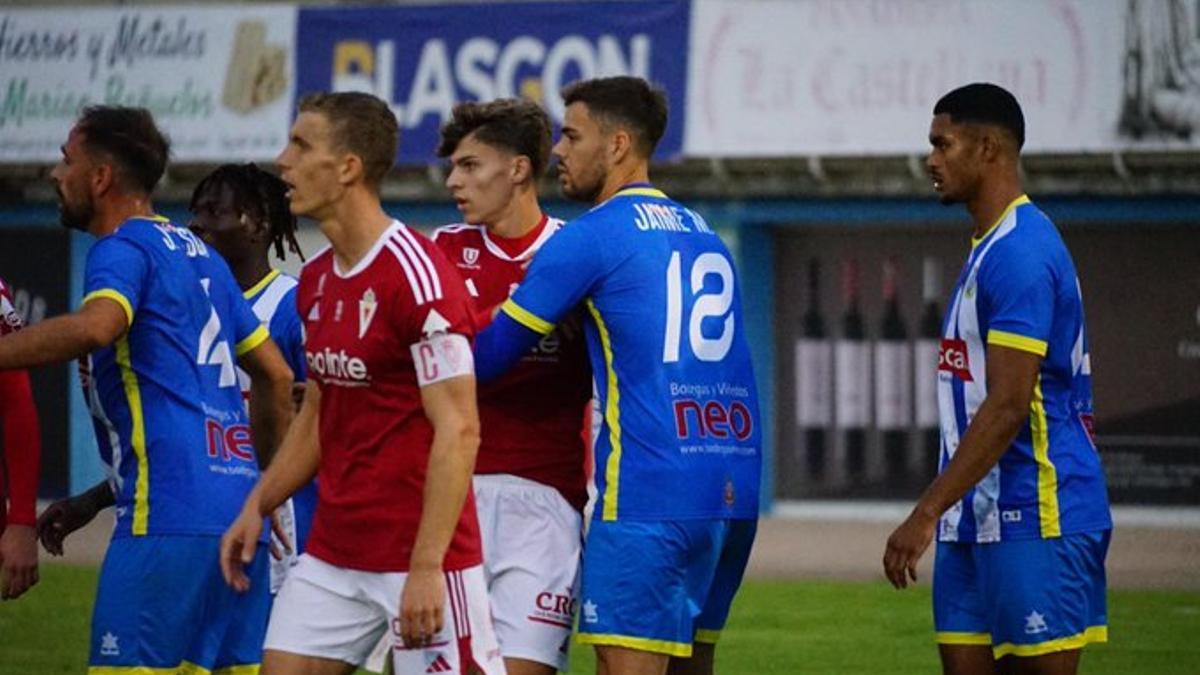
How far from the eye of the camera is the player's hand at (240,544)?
7189mm

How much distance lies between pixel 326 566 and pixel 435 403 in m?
0.64

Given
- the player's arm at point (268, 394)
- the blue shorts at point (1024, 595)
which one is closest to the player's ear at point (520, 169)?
the player's arm at point (268, 394)

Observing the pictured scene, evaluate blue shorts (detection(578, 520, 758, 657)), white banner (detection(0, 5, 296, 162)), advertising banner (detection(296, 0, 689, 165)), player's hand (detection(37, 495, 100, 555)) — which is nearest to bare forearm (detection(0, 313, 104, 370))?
player's hand (detection(37, 495, 100, 555))

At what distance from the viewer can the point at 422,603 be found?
6738 millimetres

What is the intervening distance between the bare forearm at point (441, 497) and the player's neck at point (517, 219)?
7.14ft

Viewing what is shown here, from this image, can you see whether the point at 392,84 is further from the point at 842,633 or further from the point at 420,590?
the point at 420,590

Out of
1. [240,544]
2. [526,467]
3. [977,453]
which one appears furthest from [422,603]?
[977,453]

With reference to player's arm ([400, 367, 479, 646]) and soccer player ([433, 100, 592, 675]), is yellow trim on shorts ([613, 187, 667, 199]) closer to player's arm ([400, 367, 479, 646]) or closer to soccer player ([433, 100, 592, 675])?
soccer player ([433, 100, 592, 675])

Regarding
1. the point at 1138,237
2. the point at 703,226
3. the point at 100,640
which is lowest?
the point at 100,640

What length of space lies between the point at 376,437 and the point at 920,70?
62.1 ft

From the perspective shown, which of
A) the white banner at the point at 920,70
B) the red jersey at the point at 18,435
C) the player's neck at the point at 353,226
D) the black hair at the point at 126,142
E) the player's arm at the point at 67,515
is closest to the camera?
the player's neck at the point at 353,226

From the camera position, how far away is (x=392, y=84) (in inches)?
1086

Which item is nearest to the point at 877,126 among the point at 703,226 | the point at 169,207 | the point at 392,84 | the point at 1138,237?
the point at 1138,237

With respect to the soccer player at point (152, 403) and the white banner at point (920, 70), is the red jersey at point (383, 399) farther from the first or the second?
the white banner at point (920, 70)
